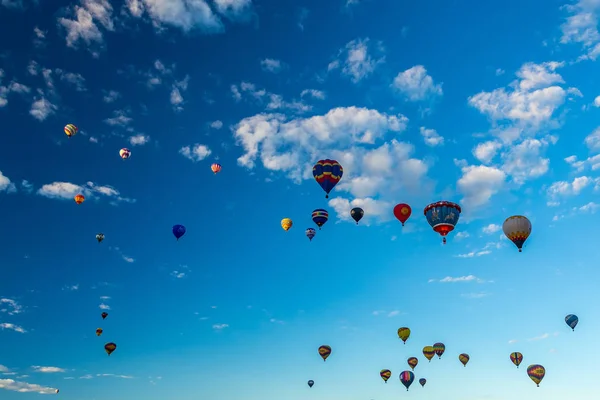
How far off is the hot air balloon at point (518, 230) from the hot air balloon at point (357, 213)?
62.8 ft

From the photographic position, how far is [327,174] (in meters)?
56.3

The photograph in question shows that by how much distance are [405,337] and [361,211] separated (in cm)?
2905

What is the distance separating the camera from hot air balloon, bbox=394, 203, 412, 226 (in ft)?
188

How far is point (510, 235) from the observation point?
51.3 metres

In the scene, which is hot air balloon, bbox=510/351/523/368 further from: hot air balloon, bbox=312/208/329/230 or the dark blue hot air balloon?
the dark blue hot air balloon

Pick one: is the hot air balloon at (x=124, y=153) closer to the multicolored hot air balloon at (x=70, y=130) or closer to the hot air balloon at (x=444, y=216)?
the multicolored hot air balloon at (x=70, y=130)

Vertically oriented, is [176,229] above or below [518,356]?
above

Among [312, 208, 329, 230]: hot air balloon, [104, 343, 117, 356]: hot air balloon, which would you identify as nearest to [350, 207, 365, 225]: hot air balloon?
[312, 208, 329, 230]: hot air balloon

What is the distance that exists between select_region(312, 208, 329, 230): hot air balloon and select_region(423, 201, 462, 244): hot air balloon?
1668 cm

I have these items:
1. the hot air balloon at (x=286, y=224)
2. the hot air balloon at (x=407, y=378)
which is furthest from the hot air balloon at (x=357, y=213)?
the hot air balloon at (x=407, y=378)

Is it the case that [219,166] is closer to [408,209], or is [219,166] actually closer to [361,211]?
[361,211]

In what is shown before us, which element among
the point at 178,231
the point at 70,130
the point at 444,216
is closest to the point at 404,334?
the point at 444,216

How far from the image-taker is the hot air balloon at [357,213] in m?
63.5

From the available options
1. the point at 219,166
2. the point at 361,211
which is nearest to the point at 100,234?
the point at 219,166
